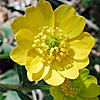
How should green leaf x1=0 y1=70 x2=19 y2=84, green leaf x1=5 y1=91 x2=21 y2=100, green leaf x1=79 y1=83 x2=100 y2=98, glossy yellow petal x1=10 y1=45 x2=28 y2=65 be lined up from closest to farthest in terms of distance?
1. glossy yellow petal x1=10 y1=45 x2=28 y2=65
2. green leaf x1=79 y1=83 x2=100 y2=98
3. green leaf x1=5 y1=91 x2=21 y2=100
4. green leaf x1=0 y1=70 x2=19 y2=84

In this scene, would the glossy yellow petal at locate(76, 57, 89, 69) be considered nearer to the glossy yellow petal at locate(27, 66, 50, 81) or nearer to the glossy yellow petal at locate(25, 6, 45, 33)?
the glossy yellow petal at locate(27, 66, 50, 81)

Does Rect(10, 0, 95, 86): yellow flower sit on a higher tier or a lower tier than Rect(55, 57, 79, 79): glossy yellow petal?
higher

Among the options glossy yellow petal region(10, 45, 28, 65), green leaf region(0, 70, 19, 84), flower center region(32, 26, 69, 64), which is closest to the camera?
glossy yellow petal region(10, 45, 28, 65)

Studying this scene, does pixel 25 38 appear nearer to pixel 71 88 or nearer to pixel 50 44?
pixel 50 44

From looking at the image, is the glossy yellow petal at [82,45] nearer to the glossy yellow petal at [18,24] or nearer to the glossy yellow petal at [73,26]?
the glossy yellow petal at [73,26]

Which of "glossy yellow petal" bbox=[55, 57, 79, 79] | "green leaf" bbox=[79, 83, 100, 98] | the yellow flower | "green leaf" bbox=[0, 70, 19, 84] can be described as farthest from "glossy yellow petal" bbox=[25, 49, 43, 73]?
"green leaf" bbox=[0, 70, 19, 84]

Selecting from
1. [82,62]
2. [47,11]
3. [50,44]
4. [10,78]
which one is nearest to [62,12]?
[47,11]

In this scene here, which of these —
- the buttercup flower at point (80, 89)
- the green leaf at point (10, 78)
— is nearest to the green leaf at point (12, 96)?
the green leaf at point (10, 78)

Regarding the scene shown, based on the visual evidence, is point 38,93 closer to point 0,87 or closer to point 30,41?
point 0,87
